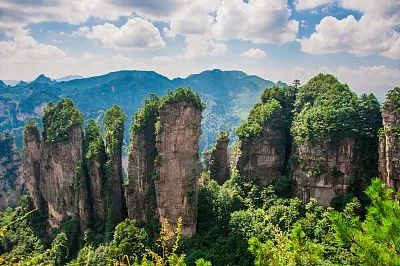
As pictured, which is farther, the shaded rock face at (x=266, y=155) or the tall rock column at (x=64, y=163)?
the tall rock column at (x=64, y=163)

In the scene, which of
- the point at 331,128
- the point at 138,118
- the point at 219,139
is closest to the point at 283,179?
the point at 331,128

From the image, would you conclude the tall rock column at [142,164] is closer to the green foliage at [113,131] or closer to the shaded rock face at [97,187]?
the green foliage at [113,131]

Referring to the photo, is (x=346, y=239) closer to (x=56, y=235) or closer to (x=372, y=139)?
(x=372, y=139)

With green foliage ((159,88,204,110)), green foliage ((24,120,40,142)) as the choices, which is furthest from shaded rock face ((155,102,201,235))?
green foliage ((24,120,40,142))

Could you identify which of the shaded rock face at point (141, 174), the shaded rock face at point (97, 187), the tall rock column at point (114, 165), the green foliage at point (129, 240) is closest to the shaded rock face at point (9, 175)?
the shaded rock face at point (97, 187)

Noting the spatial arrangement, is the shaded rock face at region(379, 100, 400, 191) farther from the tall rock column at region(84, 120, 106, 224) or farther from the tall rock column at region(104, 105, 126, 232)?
the tall rock column at region(84, 120, 106, 224)

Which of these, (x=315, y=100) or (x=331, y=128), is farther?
(x=315, y=100)
